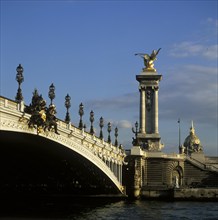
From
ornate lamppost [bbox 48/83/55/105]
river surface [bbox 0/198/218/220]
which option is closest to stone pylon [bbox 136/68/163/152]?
river surface [bbox 0/198/218/220]

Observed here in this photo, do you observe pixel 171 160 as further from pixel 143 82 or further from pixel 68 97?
pixel 68 97

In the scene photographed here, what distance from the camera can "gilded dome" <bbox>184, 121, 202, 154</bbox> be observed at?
14650cm

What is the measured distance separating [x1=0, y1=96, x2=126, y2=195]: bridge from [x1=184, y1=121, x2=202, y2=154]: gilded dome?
71.0 metres

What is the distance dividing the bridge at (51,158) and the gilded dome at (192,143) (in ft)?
233

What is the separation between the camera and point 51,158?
50.9 metres

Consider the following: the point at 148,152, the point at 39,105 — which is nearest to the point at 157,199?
the point at 148,152

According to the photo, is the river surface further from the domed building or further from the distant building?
the domed building

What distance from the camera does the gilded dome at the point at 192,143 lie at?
481 feet

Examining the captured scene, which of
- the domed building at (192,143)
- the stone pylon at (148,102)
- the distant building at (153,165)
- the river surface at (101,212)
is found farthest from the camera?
the domed building at (192,143)

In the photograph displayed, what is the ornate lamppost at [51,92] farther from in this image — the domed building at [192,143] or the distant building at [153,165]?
the domed building at [192,143]

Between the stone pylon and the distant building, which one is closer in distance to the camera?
the distant building

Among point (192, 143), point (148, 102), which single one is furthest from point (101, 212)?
point (192, 143)

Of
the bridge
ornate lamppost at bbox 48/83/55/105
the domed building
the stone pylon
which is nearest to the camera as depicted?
the bridge

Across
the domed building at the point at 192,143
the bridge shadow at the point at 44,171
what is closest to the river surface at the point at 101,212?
the bridge shadow at the point at 44,171
